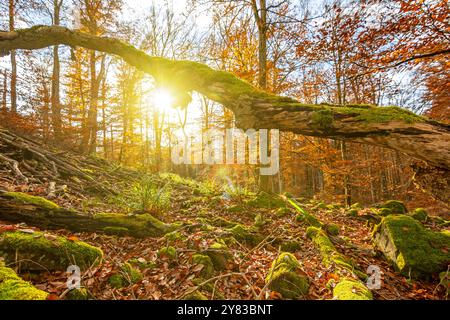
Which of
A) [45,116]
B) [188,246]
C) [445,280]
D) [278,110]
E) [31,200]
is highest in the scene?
[45,116]

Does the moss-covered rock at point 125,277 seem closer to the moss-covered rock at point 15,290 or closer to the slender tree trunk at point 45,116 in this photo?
the moss-covered rock at point 15,290

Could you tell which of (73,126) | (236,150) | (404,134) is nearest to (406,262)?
(404,134)

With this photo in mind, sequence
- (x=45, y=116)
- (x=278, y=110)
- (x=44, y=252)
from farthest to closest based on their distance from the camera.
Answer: (x=45, y=116), (x=278, y=110), (x=44, y=252)

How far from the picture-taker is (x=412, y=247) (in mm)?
3275

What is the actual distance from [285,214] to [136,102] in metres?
12.4

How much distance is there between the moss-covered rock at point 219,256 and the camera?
9.29ft

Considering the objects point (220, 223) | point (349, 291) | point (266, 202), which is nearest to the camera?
point (349, 291)

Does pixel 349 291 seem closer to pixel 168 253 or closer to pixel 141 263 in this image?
pixel 168 253

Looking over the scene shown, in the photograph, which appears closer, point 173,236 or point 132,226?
point 173,236

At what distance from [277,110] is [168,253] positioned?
9.40 ft

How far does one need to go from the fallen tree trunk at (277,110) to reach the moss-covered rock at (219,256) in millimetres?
2164

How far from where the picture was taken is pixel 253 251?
3389mm

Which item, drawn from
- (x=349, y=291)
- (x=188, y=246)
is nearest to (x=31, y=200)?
(x=188, y=246)
